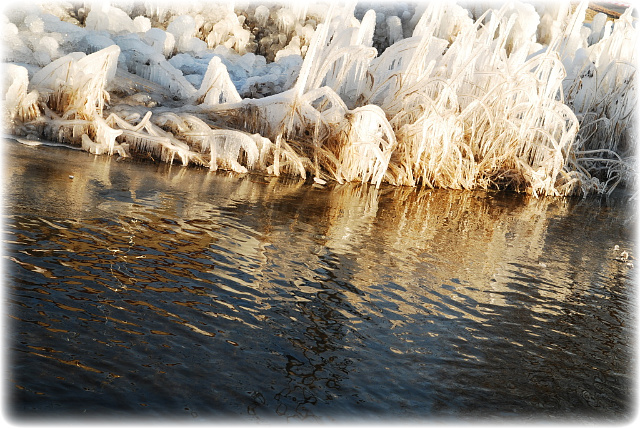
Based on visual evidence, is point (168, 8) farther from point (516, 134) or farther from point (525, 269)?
point (525, 269)

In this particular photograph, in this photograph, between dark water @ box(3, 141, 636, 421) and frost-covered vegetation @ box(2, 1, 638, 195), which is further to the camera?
frost-covered vegetation @ box(2, 1, 638, 195)

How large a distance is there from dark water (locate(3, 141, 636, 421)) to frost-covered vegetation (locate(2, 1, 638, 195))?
3627mm

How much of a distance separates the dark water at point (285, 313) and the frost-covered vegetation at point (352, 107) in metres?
3.63

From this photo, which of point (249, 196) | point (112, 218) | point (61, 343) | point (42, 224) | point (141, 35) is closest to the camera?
point (61, 343)

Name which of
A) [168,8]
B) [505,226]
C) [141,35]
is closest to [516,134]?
[505,226]

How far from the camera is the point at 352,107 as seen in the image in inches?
643

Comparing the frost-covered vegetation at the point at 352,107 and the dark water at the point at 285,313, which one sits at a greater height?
the frost-covered vegetation at the point at 352,107

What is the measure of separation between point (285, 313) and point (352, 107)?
10980 millimetres

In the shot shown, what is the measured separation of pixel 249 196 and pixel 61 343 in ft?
23.2

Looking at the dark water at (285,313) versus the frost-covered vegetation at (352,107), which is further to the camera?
the frost-covered vegetation at (352,107)

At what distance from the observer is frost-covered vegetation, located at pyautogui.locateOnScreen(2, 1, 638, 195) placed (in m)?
14.5

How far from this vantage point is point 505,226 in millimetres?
12289

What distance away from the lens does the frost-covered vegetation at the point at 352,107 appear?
14.5 metres

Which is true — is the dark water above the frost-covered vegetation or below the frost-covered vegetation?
below
